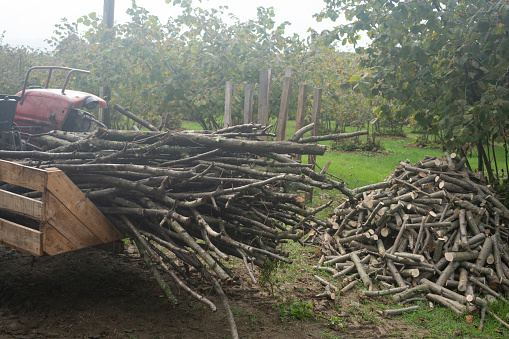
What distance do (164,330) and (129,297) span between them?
2.33 ft

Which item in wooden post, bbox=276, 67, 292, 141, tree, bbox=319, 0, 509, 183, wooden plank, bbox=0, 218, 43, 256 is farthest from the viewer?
wooden post, bbox=276, 67, 292, 141

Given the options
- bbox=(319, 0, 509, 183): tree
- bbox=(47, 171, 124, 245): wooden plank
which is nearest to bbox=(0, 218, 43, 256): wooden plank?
bbox=(47, 171, 124, 245): wooden plank

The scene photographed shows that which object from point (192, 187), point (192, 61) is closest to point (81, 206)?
point (192, 187)

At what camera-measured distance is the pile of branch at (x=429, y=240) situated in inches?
180

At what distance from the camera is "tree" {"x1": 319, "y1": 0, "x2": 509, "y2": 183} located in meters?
5.61

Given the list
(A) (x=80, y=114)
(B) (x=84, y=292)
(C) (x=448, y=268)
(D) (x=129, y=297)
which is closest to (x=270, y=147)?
(D) (x=129, y=297)

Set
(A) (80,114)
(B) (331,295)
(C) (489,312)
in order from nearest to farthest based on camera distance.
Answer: (C) (489,312)
(B) (331,295)
(A) (80,114)

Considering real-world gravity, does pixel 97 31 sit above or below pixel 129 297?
above

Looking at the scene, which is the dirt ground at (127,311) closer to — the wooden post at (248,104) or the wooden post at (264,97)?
the wooden post at (264,97)

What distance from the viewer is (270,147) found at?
3611 millimetres

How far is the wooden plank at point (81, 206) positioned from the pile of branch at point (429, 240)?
8.32 ft

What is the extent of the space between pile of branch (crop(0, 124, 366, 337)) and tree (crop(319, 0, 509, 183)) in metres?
3.12

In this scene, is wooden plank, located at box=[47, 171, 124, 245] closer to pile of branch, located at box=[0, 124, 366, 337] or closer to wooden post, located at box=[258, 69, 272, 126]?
pile of branch, located at box=[0, 124, 366, 337]

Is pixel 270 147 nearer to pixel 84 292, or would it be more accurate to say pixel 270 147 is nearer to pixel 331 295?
pixel 331 295
